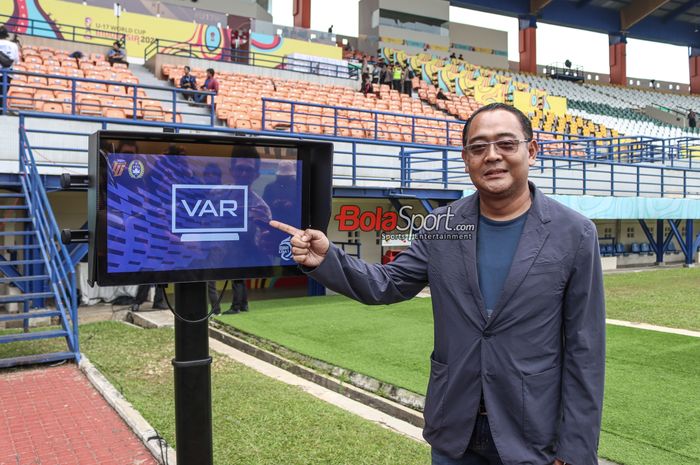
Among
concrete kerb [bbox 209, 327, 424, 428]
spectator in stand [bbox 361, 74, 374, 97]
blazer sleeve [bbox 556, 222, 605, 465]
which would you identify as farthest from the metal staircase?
spectator in stand [bbox 361, 74, 374, 97]

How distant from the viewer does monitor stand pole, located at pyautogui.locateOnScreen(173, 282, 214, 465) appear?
2746 mm

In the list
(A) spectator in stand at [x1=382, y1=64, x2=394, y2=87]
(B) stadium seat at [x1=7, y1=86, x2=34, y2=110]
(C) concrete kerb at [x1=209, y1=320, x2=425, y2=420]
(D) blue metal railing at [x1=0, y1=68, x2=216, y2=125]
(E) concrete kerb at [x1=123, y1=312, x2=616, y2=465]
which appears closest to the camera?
(E) concrete kerb at [x1=123, y1=312, x2=616, y2=465]

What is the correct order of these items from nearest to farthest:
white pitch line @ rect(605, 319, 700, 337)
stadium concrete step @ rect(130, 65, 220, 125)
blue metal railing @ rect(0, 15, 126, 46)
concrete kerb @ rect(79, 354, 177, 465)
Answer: concrete kerb @ rect(79, 354, 177, 465), white pitch line @ rect(605, 319, 700, 337), stadium concrete step @ rect(130, 65, 220, 125), blue metal railing @ rect(0, 15, 126, 46)

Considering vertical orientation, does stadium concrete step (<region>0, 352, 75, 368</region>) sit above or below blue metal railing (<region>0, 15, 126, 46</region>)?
below

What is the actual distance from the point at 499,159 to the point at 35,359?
6418 millimetres

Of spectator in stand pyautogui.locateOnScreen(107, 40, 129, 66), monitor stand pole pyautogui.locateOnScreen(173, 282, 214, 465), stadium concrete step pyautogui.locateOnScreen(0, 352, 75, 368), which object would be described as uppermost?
spectator in stand pyautogui.locateOnScreen(107, 40, 129, 66)

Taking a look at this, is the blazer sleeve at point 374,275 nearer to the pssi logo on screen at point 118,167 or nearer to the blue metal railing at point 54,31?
the pssi logo on screen at point 118,167

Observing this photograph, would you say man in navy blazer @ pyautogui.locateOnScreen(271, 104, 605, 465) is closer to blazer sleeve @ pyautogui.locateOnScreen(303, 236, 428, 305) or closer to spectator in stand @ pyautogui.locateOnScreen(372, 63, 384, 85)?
blazer sleeve @ pyautogui.locateOnScreen(303, 236, 428, 305)

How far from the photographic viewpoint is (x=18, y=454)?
14.7 ft

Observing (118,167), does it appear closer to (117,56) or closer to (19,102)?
(19,102)

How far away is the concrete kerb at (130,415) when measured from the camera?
434 centimetres

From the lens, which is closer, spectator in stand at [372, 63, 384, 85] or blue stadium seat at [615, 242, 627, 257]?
blue stadium seat at [615, 242, 627, 257]

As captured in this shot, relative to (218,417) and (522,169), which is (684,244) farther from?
(522,169)

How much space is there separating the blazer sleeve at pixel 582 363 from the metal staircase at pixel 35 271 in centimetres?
603
